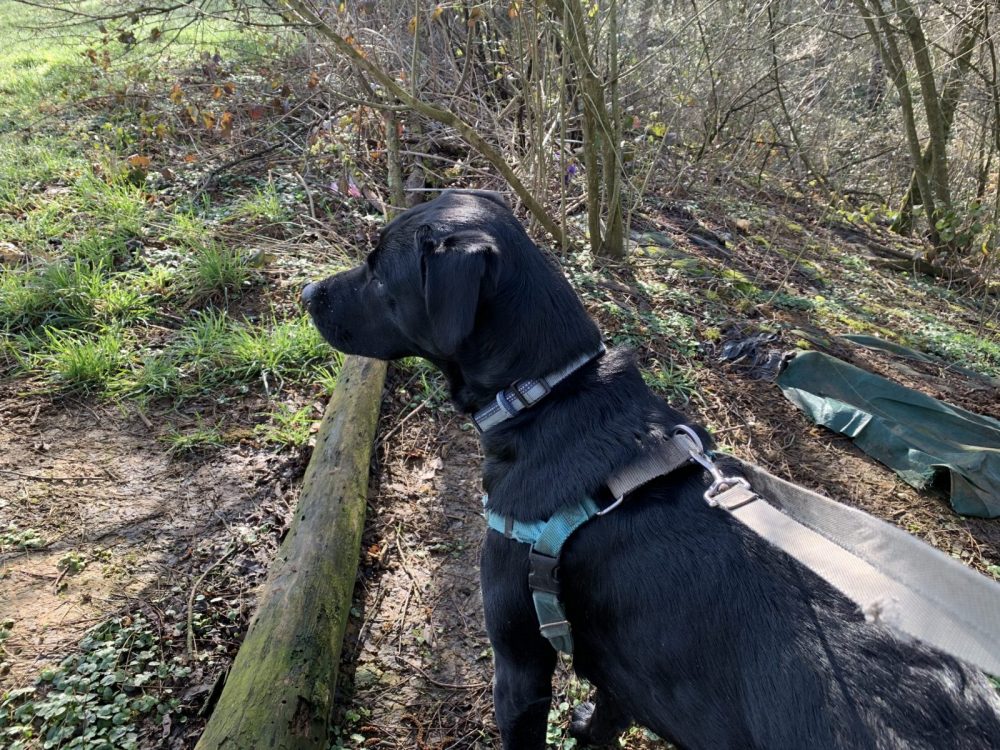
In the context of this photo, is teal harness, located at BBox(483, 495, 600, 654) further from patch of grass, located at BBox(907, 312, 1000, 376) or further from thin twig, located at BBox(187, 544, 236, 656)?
patch of grass, located at BBox(907, 312, 1000, 376)

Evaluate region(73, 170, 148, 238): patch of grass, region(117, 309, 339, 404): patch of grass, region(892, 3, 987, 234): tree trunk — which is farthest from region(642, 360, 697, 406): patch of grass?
region(892, 3, 987, 234): tree trunk

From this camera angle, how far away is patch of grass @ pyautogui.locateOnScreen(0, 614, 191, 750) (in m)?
1.95

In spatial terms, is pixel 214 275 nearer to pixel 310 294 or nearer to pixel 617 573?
pixel 310 294

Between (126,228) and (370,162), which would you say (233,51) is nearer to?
(370,162)

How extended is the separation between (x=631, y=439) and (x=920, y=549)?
70cm

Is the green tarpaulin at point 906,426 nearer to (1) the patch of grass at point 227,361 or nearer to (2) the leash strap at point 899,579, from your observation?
(2) the leash strap at point 899,579

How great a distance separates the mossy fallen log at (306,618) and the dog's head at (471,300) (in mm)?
847

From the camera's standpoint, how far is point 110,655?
2172 millimetres

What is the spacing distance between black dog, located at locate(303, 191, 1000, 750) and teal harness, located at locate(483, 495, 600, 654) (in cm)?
2

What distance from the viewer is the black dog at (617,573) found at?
4.20 feet

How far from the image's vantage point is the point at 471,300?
70.2 inches

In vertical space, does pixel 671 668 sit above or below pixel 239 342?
above

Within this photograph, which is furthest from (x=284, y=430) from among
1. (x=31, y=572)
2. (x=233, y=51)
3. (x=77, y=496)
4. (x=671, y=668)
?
(x=233, y=51)

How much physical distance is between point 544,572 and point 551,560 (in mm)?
42
